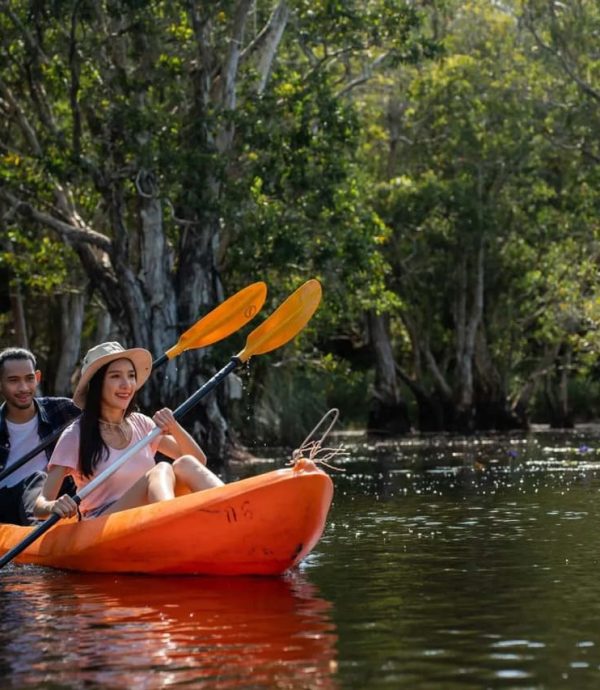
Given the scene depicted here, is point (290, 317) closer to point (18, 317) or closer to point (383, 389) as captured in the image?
point (18, 317)

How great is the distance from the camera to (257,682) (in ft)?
18.6

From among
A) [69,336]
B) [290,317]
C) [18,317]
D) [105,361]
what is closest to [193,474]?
[105,361]

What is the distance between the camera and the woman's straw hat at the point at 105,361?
8.98 meters

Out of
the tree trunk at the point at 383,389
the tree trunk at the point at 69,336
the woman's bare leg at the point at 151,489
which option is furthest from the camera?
the tree trunk at the point at 383,389

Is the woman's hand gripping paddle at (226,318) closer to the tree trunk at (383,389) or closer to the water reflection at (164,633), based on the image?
the water reflection at (164,633)

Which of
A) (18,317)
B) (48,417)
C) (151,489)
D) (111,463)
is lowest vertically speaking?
(151,489)

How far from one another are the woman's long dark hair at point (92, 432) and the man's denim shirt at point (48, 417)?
43.8 inches

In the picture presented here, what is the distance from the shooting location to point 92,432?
9.03 metres

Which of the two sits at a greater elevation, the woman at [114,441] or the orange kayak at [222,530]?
the woman at [114,441]

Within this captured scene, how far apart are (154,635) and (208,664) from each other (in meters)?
0.81

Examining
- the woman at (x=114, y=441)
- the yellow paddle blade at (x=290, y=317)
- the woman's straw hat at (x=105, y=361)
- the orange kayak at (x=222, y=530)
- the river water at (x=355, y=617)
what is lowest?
the river water at (x=355, y=617)

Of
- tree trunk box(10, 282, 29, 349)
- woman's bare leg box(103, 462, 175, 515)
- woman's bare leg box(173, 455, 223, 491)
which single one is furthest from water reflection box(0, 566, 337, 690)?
tree trunk box(10, 282, 29, 349)

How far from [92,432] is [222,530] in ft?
3.41

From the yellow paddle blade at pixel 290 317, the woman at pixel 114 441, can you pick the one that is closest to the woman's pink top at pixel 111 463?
the woman at pixel 114 441
